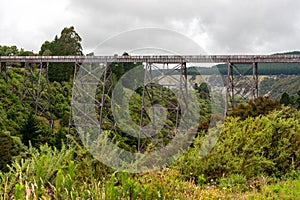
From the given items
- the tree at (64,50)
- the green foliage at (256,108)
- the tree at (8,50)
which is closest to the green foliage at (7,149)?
the green foliage at (256,108)

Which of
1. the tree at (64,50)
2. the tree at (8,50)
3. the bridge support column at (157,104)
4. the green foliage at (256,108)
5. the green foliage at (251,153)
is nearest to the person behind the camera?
the green foliage at (251,153)

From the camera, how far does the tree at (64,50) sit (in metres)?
29.2

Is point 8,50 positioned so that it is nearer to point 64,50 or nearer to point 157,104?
point 64,50

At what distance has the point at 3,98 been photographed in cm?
2266

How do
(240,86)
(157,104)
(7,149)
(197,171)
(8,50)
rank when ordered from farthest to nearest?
(8,50), (157,104), (240,86), (7,149), (197,171)

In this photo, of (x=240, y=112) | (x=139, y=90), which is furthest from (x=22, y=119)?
(x=240, y=112)

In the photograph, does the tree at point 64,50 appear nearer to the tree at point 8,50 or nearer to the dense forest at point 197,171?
the tree at point 8,50

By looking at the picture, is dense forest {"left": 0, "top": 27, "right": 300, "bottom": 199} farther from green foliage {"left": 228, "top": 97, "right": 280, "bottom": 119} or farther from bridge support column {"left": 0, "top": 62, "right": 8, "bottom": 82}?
bridge support column {"left": 0, "top": 62, "right": 8, "bottom": 82}

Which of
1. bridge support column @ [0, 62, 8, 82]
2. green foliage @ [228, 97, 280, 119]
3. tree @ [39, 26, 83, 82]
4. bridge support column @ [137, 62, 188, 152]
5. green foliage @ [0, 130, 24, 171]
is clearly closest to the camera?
green foliage @ [228, 97, 280, 119]

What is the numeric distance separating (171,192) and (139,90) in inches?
1006

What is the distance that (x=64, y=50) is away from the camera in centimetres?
3125

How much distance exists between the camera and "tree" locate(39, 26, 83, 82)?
29219 millimetres

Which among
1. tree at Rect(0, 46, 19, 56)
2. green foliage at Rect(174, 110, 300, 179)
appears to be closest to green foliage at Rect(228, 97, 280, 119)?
green foliage at Rect(174, 110, 300, 179)

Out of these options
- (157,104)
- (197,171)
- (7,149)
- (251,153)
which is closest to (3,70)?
(157,104)
